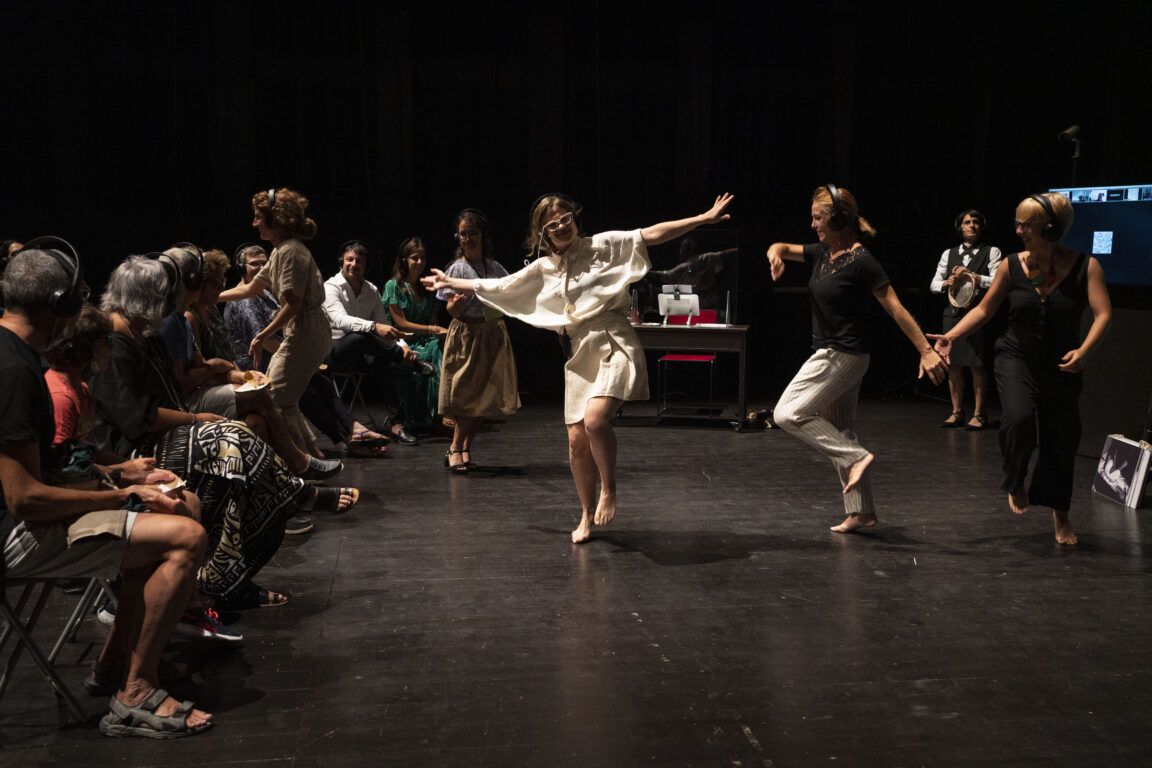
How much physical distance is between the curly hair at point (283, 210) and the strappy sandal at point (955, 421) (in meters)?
4.92

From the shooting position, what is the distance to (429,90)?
1017 centimetres

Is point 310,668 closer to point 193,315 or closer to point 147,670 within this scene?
point 147,670

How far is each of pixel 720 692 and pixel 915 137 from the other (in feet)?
28.4

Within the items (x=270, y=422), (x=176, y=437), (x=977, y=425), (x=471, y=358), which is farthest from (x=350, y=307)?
(x=977, y=425)

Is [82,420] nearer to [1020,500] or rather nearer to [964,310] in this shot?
[1020,500]

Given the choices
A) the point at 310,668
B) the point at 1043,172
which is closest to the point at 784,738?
the point at 310,668

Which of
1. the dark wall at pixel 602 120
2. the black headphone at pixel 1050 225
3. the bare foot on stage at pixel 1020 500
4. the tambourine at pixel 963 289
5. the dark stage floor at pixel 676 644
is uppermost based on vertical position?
the dark wall at pixel 602 120

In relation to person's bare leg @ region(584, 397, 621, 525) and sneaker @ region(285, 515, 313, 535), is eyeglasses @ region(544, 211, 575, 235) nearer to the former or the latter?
person's bare leg @ region(584, 397, 621, 525)

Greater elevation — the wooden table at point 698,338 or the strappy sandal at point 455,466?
the wooden table at point 698,338

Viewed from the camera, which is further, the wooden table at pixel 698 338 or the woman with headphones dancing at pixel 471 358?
the wooden table at pixel 698 338

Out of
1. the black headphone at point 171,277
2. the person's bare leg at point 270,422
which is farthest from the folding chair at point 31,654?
the person's bare leg at point 270,422

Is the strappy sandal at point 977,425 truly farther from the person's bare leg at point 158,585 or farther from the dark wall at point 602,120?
the person's bare leg at point 158,585

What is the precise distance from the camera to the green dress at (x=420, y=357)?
7438 mm

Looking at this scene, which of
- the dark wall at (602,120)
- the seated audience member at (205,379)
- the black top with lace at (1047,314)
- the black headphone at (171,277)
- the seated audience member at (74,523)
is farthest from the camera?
the dark wall at (602,120)
